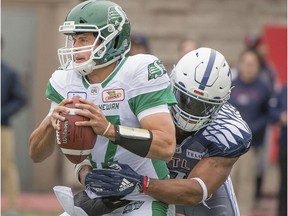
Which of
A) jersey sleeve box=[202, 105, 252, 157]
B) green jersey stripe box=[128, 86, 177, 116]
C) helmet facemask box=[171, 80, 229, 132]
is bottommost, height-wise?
jersey sleeve box=[202, 105, 252, 157]

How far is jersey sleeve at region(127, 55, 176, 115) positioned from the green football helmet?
15 centimetres

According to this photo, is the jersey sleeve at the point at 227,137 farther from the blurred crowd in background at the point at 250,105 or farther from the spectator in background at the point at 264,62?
the spectator in background at the point at 264,62

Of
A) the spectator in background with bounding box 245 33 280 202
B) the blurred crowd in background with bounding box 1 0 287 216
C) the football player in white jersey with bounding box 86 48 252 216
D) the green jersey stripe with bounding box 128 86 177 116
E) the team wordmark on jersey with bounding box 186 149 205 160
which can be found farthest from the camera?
the spectator in background with bounding box 245 33 280 202

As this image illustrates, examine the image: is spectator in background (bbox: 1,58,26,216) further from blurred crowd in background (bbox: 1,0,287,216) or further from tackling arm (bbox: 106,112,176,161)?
tackling arm (bbox: 106,112,176,161)

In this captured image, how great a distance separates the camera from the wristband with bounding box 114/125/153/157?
16.9ft

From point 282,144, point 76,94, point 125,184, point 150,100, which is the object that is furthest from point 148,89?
point 282,144

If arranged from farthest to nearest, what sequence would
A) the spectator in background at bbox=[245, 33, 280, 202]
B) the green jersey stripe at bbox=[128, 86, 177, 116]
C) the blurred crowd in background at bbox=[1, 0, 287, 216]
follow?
the spectator in background at bbox=[245, 33, 280, 202] → the blurred crowd in background at bbox=[1, 0, 287, 216] → the green jersey stripe at bbox=[128, 86, 177, 116]

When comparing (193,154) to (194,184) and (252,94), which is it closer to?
(194,184)

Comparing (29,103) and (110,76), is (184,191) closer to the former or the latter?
(110,76)

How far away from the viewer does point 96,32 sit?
5.30m

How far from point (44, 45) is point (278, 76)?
2.61 meters

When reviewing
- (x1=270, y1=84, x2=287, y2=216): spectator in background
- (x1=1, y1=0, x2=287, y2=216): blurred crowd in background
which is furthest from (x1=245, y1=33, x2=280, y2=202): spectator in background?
(x1=270, y1=84, x2=287, y2=216): spectator in background

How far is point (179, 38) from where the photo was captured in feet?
41.3

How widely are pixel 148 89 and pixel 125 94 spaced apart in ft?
0.36
